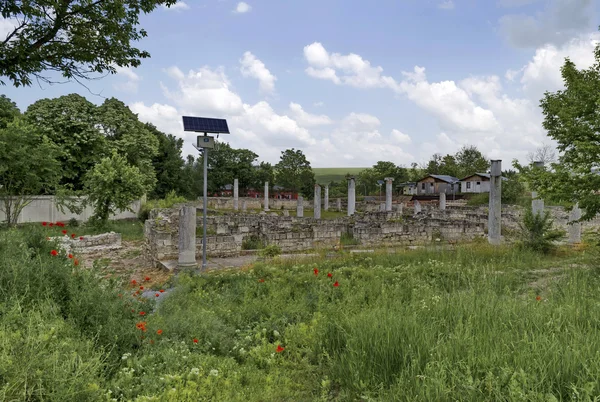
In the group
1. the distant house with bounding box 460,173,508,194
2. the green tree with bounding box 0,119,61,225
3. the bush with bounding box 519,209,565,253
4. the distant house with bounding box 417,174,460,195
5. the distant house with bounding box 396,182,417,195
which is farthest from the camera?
the distant house with bounding box 396,182,417,195

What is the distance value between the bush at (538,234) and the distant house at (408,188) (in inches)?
2126

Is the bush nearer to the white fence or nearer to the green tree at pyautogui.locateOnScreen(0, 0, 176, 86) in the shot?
the green tree at pyautogui.locateOnScreen(0, 0, 176, 86)

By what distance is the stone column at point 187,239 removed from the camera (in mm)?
9102

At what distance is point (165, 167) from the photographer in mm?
40875

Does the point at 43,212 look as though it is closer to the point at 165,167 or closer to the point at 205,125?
the point at 205,125

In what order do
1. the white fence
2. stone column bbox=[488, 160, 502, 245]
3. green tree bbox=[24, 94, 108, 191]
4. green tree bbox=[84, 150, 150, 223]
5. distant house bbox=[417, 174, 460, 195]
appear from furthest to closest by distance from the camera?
distant house bbox=[417, 174, 460, 195] < green tree bbox=[24, 94, 108, 191] < the white fence < green tree bbox=[84, 150, 150, 223] < stone column bbox=[488, 160, 502, 245]

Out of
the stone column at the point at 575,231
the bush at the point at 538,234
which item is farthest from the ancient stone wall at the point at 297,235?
the bush at the point at 538,234

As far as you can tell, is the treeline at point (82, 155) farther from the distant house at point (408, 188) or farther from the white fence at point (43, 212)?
the distant house at point (408, 188)

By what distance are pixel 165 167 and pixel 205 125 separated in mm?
34572

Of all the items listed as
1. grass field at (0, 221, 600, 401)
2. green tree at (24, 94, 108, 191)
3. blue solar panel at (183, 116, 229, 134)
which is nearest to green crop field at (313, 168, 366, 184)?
green tree at (24, 94, 108, 191)

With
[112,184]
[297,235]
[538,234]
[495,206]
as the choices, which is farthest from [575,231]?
[112,184]

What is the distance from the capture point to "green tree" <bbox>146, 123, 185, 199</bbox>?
40594mm

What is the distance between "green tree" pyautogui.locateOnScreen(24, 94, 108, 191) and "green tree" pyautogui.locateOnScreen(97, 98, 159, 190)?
1.39 m

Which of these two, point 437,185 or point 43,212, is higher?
point 437,185
